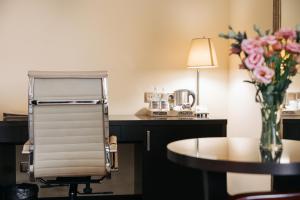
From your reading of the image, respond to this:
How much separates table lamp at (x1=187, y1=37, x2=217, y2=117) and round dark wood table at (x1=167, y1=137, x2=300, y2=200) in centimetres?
130

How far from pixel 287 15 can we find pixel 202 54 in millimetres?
796

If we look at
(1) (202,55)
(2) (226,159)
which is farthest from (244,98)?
(2) (226,159)

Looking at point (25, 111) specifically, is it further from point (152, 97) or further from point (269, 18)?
point (269, 18)

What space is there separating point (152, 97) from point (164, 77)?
26cm

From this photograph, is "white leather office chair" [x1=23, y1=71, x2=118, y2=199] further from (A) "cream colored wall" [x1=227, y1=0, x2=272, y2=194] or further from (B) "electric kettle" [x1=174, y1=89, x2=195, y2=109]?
(A) "cream colored wall" [x1=227, y1=0, x2=272, y2=194]

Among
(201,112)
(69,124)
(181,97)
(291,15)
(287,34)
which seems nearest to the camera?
(287,34)

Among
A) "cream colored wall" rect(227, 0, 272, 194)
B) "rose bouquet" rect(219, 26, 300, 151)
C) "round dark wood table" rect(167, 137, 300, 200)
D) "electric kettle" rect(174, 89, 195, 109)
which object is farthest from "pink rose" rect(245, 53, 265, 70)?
"electric kettle" rect(174, 89, 195, 109)

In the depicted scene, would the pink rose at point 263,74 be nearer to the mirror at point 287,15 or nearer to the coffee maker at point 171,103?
the mirror at point 287,15

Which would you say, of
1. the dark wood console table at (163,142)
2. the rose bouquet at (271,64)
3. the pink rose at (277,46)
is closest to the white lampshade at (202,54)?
the dark wood console table at (163,142)

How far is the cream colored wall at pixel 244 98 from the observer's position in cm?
322

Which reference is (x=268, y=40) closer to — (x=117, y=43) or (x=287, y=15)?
(x=287, y=15)

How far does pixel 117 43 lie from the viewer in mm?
3758

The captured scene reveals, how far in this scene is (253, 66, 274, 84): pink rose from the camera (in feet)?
6.02

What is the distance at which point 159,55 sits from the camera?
3814mm
